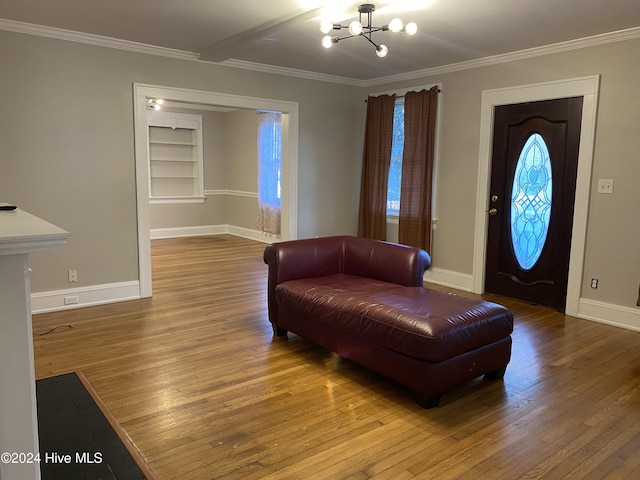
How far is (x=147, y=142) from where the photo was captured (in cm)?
452

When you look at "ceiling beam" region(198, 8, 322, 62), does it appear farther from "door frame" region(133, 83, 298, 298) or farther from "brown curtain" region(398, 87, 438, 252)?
"brown curtain" region(398, 87, 438, 252)

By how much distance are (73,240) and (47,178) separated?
1.93 ft

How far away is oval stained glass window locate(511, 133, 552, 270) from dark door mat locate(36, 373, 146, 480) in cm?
397

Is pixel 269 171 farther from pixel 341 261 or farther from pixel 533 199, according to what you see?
pixel 533 199

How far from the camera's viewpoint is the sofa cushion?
254 cm

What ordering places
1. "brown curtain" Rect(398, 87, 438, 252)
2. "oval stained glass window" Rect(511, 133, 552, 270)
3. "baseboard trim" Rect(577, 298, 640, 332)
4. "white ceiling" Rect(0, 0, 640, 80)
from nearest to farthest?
"white ceiling" Rect(0, 0, 640, 80) → "baseboard trim" Rect(577, 298, 640, 332) → "oval stained glass window" Rect(511, 133, 552, 270) → "brown curtain" Rect(398, 87, 438, 252)

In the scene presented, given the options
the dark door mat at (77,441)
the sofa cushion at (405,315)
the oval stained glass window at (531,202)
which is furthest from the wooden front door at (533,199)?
the dark door mat at (77,441)

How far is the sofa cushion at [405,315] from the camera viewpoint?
2539mm

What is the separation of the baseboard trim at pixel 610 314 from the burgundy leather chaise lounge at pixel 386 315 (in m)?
1.76

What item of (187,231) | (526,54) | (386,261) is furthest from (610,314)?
(187,231)

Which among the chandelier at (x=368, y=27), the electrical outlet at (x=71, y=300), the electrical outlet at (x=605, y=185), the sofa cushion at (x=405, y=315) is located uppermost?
the chandelier at (x=368, y=27)

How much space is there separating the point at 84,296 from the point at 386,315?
10.2ft

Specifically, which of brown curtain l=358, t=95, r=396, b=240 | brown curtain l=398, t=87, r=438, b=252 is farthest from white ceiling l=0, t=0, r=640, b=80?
brown curtain l=358, t=95, r=396, b=240

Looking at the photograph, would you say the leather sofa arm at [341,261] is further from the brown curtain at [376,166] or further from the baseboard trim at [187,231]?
the baseboard trim at [187,231]
